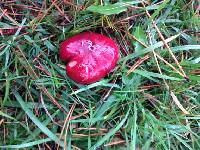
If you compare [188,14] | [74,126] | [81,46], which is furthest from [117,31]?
[74,126]

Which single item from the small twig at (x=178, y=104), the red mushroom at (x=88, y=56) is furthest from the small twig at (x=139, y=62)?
the small twig at (x=178, y=104)

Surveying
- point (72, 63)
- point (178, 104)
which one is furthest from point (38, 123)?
point (178, 104)

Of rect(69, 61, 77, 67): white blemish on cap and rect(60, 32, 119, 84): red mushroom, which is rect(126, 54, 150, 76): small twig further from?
rect(69, 61, 77, 67): white blemish on cap

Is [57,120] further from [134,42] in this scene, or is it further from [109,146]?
[134,42]

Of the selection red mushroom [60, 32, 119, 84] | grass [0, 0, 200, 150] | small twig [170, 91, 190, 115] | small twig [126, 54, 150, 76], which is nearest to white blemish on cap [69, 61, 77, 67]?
red mushroom [60, 32, 119, 84]

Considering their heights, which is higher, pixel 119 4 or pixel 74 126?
pixel 119 4

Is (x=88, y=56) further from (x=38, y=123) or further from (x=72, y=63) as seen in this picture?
(x=38, y=123)
